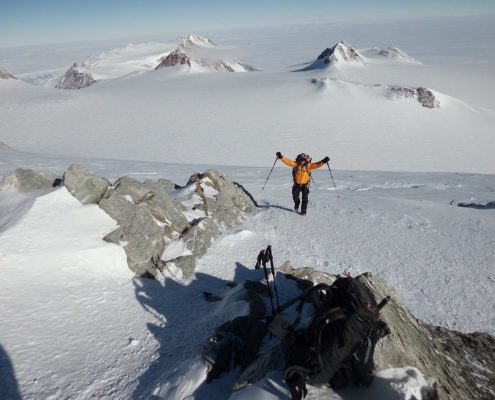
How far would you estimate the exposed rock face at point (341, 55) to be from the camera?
84500 millimetres

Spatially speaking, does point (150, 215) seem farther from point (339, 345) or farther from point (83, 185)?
point (339, 345)

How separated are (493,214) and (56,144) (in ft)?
121

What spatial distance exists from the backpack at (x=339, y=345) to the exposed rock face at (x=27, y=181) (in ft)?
29.7

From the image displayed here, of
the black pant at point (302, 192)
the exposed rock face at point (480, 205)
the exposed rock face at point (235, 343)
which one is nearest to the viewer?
the exposed rock face at point (235, 343)

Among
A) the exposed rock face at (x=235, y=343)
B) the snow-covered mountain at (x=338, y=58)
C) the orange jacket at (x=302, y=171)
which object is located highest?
the snow-covered mountain at (x=338, y=58)

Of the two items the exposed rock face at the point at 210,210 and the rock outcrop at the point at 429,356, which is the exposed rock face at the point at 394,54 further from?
the rock outcrop at the point at 429,356

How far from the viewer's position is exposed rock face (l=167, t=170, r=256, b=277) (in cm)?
941

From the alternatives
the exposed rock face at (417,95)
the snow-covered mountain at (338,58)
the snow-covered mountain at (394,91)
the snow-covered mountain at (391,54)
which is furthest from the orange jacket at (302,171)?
the snow-covered mountain at (391,54)

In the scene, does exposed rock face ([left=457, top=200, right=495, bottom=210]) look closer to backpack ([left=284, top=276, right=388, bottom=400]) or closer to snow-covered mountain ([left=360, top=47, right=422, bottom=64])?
backpack ([left=284, top=276, right=388, bottom=400])

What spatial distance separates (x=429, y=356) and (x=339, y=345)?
7.33 ft

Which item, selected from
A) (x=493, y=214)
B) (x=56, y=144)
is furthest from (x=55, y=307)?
(x=56, y=144)

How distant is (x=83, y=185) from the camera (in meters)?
8.96

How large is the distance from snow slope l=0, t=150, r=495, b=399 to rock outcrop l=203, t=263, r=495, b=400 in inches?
9.6

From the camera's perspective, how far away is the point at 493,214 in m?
12.1
